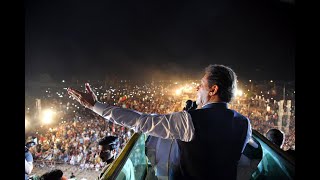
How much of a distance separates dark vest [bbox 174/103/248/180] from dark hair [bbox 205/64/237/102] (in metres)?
0.13

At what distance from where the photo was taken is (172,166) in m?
1.91

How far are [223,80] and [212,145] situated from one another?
0.53 metres

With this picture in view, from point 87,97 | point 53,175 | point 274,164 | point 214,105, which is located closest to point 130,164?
point 87,97

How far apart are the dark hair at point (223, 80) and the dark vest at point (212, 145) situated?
132mm

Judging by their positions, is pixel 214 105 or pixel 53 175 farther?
pixel 53 175

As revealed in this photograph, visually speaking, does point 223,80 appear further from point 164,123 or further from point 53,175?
point 53,175

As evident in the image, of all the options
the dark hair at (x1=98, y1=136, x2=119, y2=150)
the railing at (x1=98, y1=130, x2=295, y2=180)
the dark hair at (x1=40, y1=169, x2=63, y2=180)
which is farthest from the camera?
the dark hair at (x1=98, y1=136, x2=119, y2=150)

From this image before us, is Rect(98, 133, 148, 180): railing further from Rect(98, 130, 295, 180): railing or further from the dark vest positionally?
the dark vest

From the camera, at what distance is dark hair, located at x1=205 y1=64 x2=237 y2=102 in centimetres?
191

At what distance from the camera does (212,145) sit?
5.65ft

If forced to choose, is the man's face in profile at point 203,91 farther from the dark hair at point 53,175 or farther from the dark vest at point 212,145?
the dark hair at point 53,175

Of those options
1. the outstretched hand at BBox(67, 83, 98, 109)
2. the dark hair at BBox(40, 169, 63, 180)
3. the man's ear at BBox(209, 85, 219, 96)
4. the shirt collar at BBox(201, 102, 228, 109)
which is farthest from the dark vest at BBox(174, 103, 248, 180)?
the dark hair at BBox(40, 169, 63, 180)
